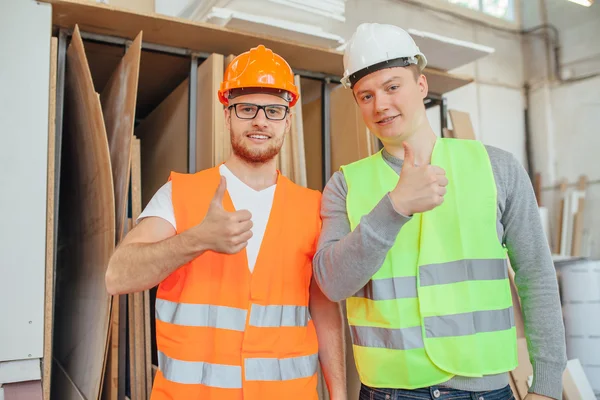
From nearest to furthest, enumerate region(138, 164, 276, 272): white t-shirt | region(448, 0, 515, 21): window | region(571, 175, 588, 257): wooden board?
region(138, 164, 276, 272): white t-shirt → region(571, 175, 588, 257): wooden board → region(448, 0, 515, 21): window

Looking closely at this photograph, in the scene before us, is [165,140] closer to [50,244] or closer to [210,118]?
[210,118]

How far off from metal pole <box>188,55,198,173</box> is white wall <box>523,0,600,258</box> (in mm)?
4315

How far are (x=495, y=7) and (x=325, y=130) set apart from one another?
3645mm

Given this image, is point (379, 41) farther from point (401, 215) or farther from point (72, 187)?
point (72, 187)

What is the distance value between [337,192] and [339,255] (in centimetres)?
32

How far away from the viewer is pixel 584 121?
17.0ft

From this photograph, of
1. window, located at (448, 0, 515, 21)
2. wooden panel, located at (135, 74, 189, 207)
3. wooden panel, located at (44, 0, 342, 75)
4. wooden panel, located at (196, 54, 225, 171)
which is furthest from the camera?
window, located at (448, 0, 515, 21)

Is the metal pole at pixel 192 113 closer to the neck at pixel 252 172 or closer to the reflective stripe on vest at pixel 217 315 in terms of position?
the neck at pixel 252 172

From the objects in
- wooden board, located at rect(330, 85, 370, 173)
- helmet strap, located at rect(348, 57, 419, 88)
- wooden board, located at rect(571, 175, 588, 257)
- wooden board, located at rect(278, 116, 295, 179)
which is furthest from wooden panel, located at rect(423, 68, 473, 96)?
wooden board, located at rect(571, 175, 588, 257)

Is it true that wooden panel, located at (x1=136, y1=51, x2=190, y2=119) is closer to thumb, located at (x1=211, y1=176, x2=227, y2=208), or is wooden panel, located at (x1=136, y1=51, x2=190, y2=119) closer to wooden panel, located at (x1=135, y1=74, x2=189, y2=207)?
wooden panel, located at (x1=135, y1=74, x2=189, y2=207)

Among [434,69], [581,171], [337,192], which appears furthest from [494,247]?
[581,171]

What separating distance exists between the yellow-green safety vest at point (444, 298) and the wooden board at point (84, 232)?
3.69 feet

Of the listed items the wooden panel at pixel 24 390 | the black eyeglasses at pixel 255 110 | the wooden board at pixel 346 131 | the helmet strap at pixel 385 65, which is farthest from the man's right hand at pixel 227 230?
the wooden board at pixel 346 131

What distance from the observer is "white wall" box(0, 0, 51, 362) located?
1.86m
